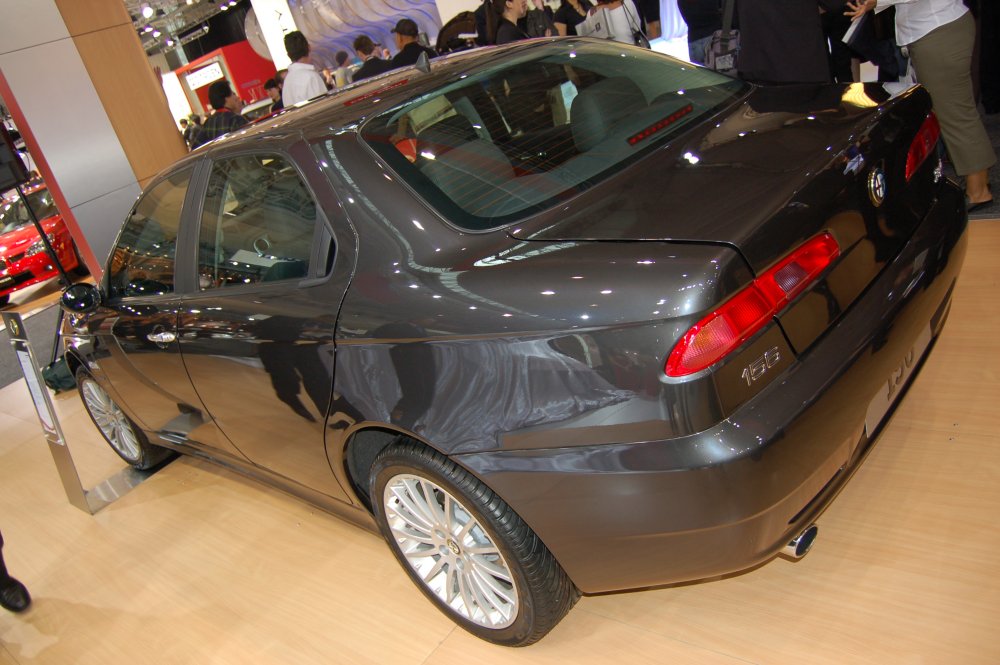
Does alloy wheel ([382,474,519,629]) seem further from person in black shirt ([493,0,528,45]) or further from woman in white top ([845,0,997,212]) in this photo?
person in black shirt ([493,0,528,45])

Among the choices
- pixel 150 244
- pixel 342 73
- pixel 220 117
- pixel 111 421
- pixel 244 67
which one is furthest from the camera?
pixel 244 67

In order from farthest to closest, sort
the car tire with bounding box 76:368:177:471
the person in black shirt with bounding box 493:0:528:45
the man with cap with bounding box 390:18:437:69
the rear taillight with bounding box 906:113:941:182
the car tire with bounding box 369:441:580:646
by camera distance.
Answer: the man with cap with bounding box 390:18:437:69, the person in black shirt with bounding box 493:0:528:45, the car tire with bounding box 76:368:177:471, the rear taillight with bounding box 906:113:941:182, the car tire with bounding box 369:441:580:646

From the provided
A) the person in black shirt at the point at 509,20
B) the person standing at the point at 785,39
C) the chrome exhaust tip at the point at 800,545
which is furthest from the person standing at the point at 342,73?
the chrome exhaust tip at the point at 800,545

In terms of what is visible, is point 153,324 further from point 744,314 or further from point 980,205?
point 980,205

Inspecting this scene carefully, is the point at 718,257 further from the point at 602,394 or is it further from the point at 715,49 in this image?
the point at 715,49

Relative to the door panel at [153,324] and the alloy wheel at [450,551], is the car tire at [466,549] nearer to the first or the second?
the alloy wheel at [450,551]

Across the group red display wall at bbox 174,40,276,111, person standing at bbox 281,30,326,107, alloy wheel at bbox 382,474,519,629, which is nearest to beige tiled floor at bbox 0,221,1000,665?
alloy wheel at bbox 382,474,519,629

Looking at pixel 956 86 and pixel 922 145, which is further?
pixel 956 86

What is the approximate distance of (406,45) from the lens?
6.21 m

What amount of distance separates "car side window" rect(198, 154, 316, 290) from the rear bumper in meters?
0.81

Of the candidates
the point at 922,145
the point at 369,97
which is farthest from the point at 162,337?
the point at 922,145

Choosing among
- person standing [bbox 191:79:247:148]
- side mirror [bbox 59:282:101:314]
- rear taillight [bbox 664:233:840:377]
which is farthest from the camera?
person standing [bbox 191:79:247:148]

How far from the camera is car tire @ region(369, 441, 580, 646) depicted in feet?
5.95

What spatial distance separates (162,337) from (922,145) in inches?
96.7
